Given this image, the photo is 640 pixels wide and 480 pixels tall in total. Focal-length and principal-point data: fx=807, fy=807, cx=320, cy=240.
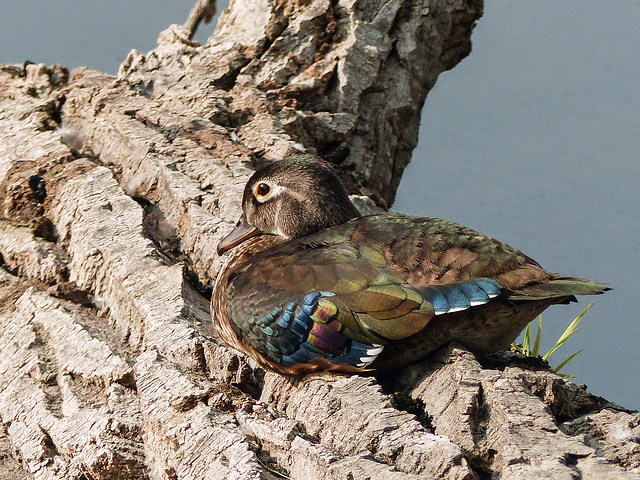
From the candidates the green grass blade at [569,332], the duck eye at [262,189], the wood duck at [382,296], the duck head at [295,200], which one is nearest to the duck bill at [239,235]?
the duck head at [295,200]

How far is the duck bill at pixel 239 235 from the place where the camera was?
247cm

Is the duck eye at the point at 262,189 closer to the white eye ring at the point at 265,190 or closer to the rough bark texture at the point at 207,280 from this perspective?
the white eye ring at the point at 265,190

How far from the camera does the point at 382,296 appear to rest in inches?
71.7

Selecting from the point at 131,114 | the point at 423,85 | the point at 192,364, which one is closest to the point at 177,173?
the point at 131,114

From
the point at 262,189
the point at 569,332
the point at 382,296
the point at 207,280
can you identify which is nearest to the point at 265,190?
the point at 262,189

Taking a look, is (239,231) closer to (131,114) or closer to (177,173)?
(177,173)

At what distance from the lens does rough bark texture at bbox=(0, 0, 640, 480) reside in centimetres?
162

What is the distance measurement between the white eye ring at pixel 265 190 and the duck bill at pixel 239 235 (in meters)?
0.10

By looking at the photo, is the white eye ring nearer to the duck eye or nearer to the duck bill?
the duck eye

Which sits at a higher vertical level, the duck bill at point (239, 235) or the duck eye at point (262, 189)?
the duck eye at point (262, 189)

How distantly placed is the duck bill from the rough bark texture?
152mm

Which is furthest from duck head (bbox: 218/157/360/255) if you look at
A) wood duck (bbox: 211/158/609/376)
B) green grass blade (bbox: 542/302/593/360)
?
green grass blade (bbox: 542/302/593/360)

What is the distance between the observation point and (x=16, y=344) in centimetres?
238

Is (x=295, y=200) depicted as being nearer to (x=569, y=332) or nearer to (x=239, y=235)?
(x=239, y=235)
